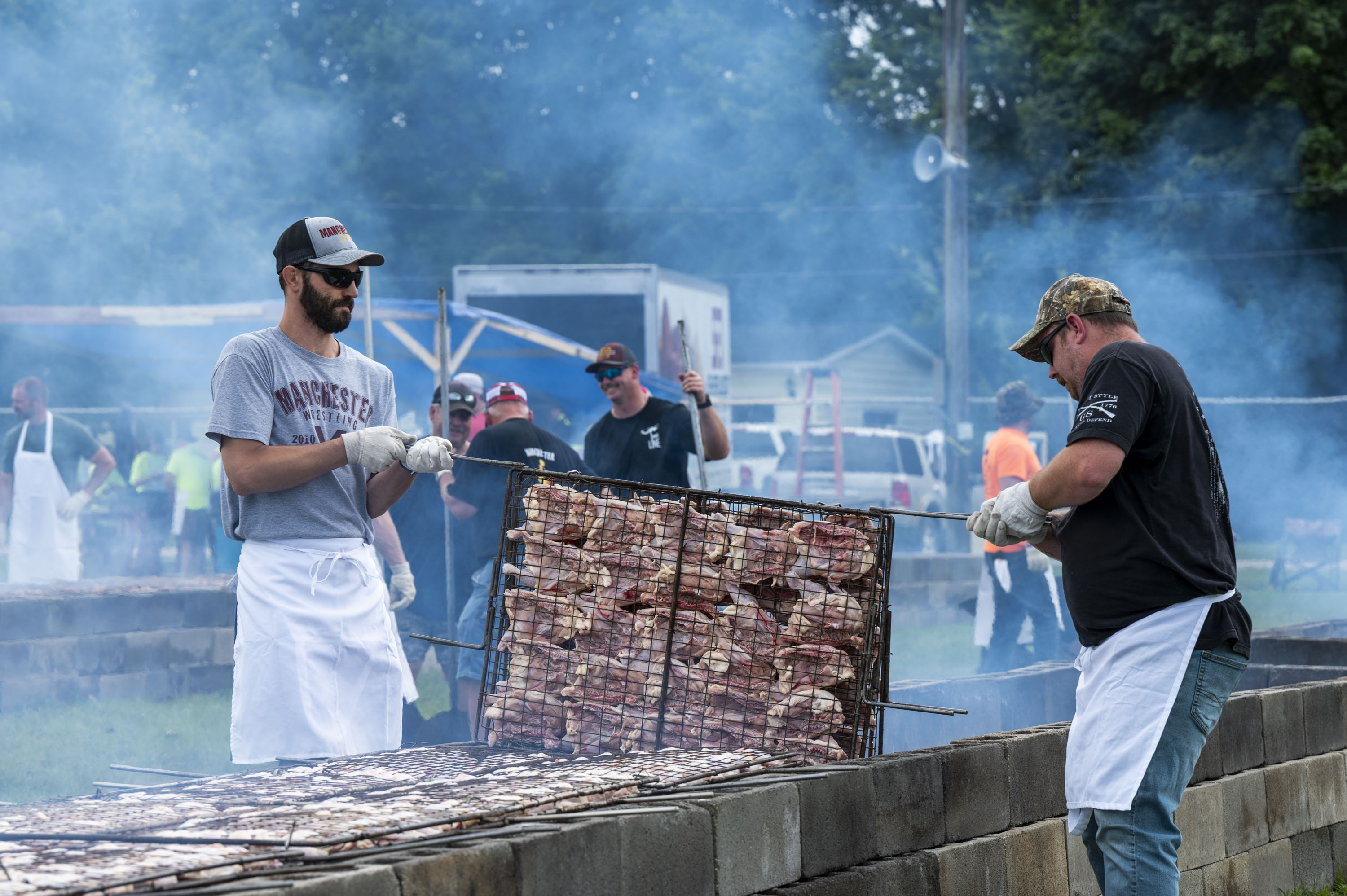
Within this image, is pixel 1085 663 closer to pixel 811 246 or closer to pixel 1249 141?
pixel 1249 141

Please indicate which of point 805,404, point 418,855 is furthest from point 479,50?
point 418,855

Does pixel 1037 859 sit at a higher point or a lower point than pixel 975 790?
lower

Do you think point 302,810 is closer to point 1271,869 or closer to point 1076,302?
point 1076,302

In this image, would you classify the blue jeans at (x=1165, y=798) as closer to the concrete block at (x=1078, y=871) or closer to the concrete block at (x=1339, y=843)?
the concrete block at (x=1078, y=871)

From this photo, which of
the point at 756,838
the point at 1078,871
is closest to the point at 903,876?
the point at 756,838

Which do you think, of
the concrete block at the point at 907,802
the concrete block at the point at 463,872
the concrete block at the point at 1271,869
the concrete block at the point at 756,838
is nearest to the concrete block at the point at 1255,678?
the concrete block at the point at 1271,869

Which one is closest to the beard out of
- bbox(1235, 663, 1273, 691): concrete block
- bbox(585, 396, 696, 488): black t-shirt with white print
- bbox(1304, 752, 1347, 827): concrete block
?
bbox(585, 396, 696, 488): black t-shirt with white print

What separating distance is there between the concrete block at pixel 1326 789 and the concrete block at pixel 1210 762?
805mm

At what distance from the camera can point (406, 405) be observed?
1623 centimetres

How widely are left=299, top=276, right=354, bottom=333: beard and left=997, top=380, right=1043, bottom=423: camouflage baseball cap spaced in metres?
5.32

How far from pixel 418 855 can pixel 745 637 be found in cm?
174

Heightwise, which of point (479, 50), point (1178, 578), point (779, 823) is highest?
point (479, 50)

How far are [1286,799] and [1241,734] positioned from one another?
543mm

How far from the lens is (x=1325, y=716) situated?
5523 millimetres
